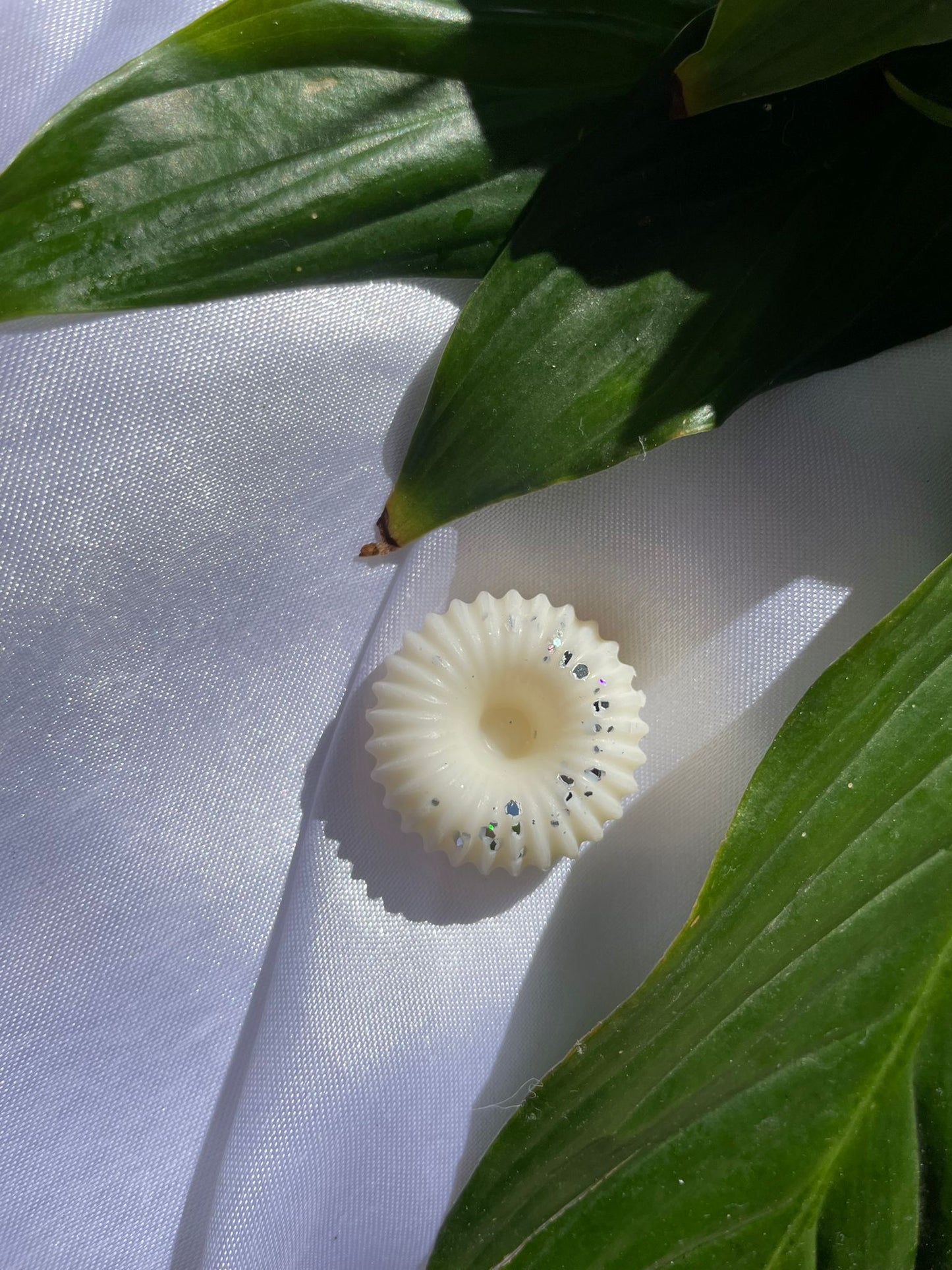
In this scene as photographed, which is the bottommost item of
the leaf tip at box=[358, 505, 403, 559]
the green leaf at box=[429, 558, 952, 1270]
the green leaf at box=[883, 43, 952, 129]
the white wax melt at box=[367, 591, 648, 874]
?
the green leaf at box=[429, 558, 952, 1270]

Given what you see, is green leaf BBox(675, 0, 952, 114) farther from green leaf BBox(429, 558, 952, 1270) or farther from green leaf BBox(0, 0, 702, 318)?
green leaf BBox(429, 558, 952, 1270)

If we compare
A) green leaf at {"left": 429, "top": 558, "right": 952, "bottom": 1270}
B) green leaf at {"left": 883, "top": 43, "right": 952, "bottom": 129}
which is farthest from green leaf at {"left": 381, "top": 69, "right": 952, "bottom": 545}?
green leaf at {"left": 429, "top": 558, "right": 952, "bottom": 1270}

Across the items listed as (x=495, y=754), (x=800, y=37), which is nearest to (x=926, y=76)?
(x=800, y=37)

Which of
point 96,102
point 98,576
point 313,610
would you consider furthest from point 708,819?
point 96,102

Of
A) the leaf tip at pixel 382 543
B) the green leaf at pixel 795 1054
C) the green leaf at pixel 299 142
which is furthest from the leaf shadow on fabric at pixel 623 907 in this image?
the green leaf at pixel 299 142

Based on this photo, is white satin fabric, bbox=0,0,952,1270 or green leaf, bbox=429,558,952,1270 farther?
white satin fabric, bbox=0,0,952,1270

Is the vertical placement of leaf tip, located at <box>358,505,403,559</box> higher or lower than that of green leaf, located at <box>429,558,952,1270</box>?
higher
